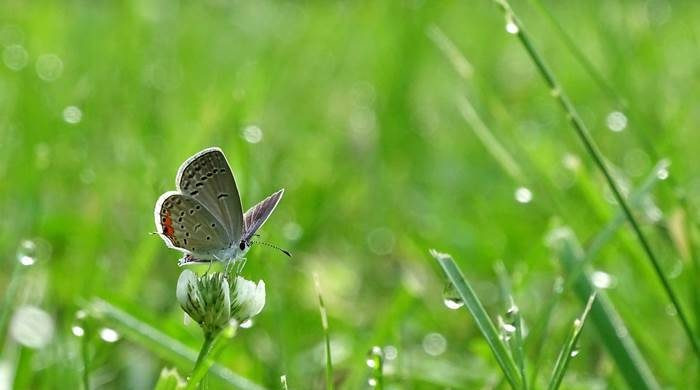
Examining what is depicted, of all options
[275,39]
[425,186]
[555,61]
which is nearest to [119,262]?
[425,186]

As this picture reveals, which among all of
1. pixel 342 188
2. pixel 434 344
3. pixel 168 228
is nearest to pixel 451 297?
pixel 168 228

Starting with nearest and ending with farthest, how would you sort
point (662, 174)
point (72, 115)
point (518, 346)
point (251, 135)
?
point (518, 346) → point (662, 174) → point (251, 135) → point (72, 115)

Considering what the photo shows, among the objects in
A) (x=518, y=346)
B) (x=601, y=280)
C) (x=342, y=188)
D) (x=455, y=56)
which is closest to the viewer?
(x=518, y=346)

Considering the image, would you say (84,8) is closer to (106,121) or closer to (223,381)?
(106,121)

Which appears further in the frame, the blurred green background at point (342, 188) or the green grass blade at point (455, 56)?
the green grass blade at point (455, 56)

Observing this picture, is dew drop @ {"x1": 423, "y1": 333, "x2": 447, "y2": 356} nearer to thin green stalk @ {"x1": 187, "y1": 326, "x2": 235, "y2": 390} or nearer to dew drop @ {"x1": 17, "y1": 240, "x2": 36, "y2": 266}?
Answer: dew drop @ {"x1": 17, "y1": 240, "x2": 36, "y2": 266}

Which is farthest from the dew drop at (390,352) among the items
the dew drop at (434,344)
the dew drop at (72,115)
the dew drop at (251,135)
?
the dew drop at (72,115)

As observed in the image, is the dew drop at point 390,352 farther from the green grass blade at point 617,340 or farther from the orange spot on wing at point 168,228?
the orange spot on wing at point 168,228

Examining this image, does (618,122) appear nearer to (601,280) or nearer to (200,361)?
(601,280)
